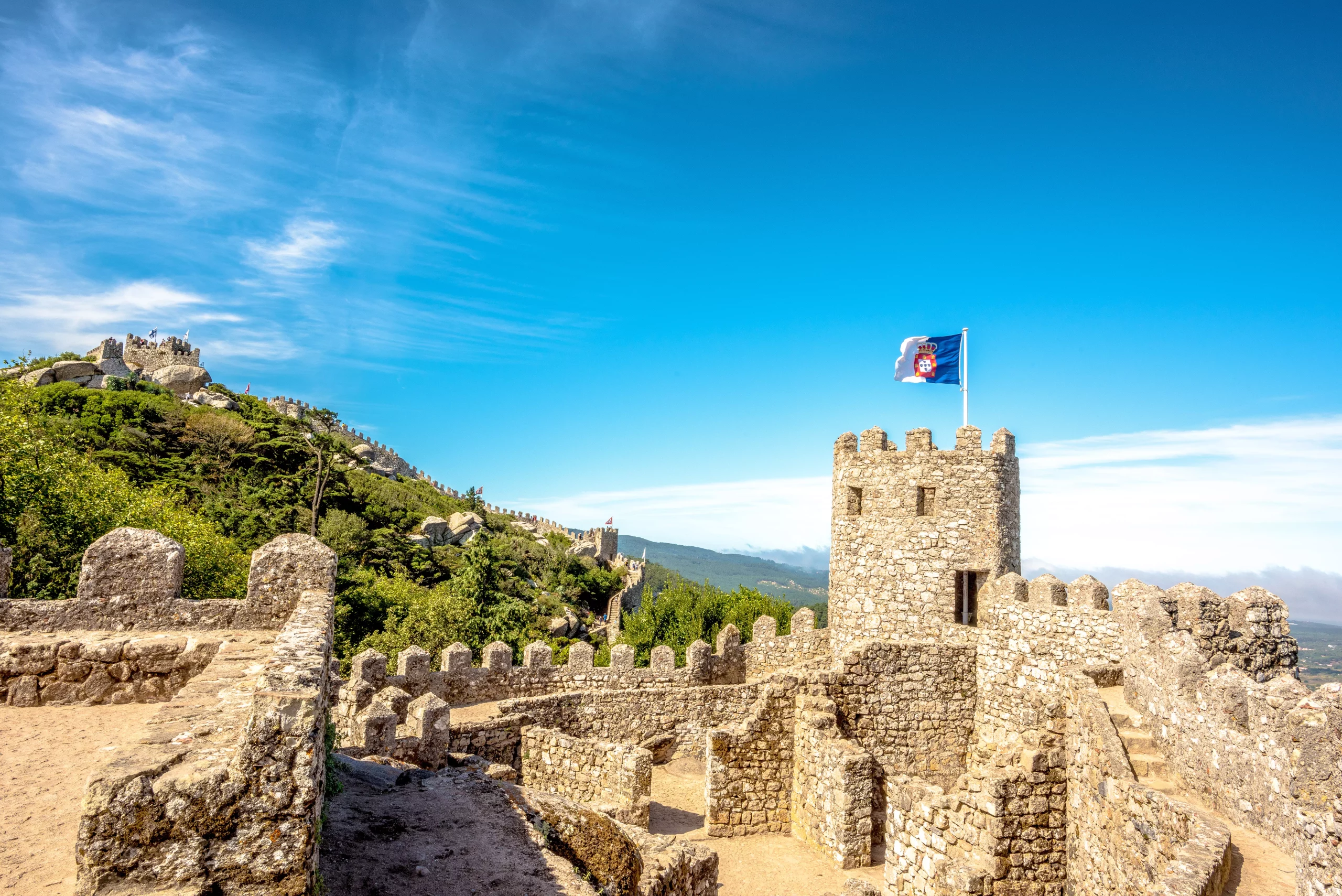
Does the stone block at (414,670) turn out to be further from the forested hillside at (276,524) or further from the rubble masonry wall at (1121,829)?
the rubble masonry wall at (1121,829)

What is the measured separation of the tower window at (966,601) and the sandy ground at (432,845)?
896 centimetres

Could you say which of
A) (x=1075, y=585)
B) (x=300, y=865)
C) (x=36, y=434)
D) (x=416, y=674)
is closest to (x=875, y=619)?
(x=1075, y=585)

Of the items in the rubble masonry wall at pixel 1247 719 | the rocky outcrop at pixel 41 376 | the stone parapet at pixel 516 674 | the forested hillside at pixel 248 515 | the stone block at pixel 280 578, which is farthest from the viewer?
the rocky outcrop at pixel 41 376

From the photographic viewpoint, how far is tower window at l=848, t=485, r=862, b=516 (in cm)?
1368

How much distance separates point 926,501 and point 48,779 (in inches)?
474

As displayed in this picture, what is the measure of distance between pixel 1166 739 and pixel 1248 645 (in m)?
2.01

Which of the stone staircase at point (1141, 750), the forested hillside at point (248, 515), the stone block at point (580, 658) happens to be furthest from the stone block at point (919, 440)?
the forested hillside at point (248, 515)

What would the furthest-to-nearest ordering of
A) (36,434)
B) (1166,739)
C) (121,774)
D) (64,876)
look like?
(36,434)
(1166,739)
(64,876)
(121,774)

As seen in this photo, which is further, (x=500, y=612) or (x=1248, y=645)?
(x=500, y=612)

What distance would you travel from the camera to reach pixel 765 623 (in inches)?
673

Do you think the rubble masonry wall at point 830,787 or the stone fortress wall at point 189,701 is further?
the rubble masonry wall at point 830,787

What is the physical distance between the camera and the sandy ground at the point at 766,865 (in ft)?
29.6

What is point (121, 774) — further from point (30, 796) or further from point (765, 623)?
point (765, 623)

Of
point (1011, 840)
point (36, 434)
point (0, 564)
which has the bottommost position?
point (1011, 840)
